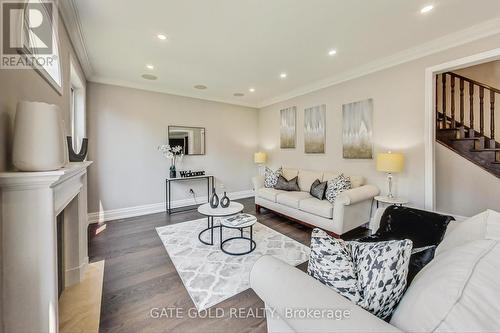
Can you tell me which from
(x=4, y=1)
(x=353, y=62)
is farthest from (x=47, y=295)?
(x=353, y=62)

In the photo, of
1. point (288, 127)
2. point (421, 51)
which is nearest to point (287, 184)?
point (288, 127)

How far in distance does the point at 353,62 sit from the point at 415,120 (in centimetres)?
129

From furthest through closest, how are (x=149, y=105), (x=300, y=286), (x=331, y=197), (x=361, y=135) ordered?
(x=149, y=105), (x=361, y=135), (x=331, y=197), (x=300, y=286)

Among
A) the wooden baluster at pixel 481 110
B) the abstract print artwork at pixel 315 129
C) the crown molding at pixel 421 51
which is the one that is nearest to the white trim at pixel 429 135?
the crown molding at pixel 421 51

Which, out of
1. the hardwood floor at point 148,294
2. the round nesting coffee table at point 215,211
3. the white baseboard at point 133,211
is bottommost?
the hardwood floor at point 148,294

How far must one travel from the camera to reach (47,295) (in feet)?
3.67

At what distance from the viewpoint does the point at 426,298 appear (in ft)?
2.40

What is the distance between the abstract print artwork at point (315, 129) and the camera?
14.2 ft

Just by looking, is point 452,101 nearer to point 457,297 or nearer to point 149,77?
point 457,297

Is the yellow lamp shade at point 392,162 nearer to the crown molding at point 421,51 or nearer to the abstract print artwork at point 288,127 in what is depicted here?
the crown molding at point 421,51

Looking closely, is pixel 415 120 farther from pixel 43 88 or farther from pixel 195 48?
pixel 43 88

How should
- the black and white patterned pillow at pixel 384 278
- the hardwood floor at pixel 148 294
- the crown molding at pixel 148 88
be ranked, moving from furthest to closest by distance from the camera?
the crown molding at pixel 148 88 < the hardwood floor at pixel 148 294 < the black and white patterned pillow at pixel 384 278

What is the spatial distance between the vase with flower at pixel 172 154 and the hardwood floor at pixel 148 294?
1572 millimetres

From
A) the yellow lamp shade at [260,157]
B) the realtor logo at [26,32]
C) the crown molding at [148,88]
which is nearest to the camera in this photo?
the realtor logo at [26,32]
